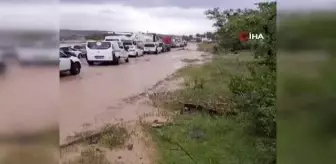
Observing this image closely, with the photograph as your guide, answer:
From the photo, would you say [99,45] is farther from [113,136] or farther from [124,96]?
[113,136]

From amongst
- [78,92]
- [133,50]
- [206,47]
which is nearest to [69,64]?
[78,92]

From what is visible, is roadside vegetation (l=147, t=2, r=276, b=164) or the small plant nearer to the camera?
the small plant

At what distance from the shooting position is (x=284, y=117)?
157cm

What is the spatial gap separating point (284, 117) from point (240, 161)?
416mm

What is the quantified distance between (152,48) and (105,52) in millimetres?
242

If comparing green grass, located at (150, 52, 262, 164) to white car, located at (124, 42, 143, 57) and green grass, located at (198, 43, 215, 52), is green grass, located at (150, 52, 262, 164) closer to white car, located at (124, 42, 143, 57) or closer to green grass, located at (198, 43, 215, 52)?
green grass, located at (198, 43, 215, 52)

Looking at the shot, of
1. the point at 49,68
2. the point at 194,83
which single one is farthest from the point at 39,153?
the point at 194,83

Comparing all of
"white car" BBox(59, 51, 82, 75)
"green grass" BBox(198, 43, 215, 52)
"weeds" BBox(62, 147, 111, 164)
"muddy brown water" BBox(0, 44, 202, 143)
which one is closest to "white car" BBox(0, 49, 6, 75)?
"muddy brown water" BBox(0, 44, 202, 143)

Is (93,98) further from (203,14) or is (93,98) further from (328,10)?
(328,10)

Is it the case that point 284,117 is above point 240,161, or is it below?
above

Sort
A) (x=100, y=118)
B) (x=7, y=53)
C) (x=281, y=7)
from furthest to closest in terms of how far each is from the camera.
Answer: (x=100, y=118)
(x=281, y=7)
(x=7, y=53)

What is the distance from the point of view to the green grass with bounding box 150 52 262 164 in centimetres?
189

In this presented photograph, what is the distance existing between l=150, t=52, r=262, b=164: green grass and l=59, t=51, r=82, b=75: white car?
1.51 ft

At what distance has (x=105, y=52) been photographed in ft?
→ 6.05
